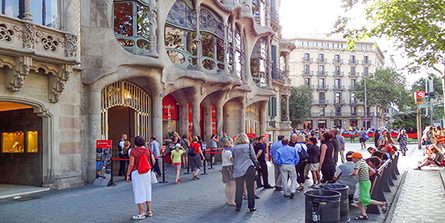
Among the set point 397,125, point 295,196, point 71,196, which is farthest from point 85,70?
point 397,125

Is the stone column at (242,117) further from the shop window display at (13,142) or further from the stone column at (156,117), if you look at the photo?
the shop window display at (13,142)

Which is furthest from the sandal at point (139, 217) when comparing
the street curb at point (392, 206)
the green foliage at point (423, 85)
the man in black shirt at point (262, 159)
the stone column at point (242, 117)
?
the green foliage at point (423, 85)

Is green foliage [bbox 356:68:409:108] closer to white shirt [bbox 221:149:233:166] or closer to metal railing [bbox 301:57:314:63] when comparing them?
metal railing [bbox 301:57:314:63]

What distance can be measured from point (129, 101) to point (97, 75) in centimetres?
254

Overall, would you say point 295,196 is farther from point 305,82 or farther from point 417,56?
point 305,82

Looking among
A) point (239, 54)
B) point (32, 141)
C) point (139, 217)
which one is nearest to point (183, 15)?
point (239, 54)

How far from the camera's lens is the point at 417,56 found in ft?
43.9

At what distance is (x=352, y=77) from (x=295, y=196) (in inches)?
3200

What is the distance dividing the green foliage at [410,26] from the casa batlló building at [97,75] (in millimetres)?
7650

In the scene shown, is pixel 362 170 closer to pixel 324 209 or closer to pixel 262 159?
pixel 324 209

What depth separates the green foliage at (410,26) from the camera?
36.4ft

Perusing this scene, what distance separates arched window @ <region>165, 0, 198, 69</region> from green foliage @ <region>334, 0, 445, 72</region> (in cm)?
827

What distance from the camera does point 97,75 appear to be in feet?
46.6

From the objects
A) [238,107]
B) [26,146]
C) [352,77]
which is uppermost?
[352,77]
